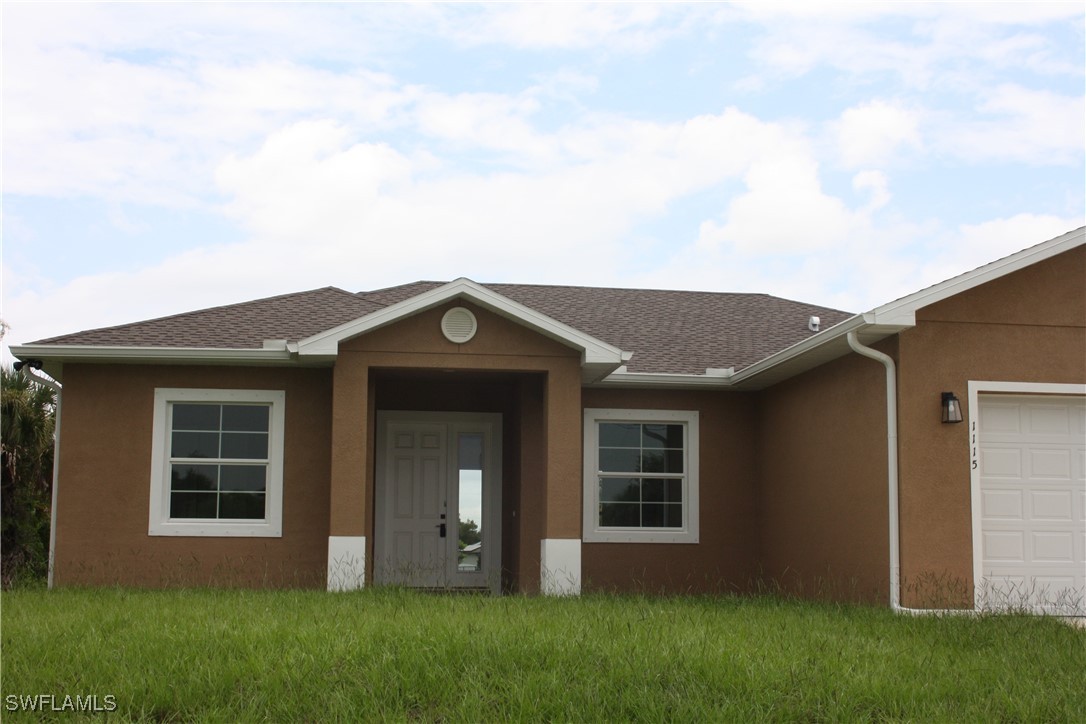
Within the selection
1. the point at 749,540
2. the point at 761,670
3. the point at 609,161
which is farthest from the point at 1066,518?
the point at 609,161

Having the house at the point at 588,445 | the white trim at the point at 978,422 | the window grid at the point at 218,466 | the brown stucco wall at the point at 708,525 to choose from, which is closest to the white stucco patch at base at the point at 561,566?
the house at the point at 588,445

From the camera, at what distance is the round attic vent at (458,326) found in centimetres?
1288

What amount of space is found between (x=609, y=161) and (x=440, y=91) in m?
6.03

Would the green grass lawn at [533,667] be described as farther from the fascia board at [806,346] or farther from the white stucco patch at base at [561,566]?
the white stucco patch at base at [561,566]

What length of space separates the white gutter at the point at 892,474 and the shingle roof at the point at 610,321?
13.2 feet

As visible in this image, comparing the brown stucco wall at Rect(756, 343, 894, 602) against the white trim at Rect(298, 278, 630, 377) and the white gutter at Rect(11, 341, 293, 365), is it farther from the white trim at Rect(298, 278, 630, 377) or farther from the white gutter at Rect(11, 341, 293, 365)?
the white gutter at Rect(11, 341, 293, 365)

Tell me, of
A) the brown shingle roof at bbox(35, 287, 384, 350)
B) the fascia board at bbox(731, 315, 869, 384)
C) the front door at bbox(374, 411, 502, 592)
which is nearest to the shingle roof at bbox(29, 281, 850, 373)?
the brown shingle roof at bbox(35, 287, 384, 350)

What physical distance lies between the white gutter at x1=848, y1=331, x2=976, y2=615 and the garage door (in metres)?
0.89

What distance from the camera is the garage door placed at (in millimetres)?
11359

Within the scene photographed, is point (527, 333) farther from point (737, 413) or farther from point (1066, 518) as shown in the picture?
point (1066, 518)

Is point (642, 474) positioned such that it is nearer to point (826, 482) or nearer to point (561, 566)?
point (561, 566)

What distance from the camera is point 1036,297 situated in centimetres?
1162

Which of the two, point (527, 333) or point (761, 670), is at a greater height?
point (527, 333)

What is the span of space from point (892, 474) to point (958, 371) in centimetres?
131
